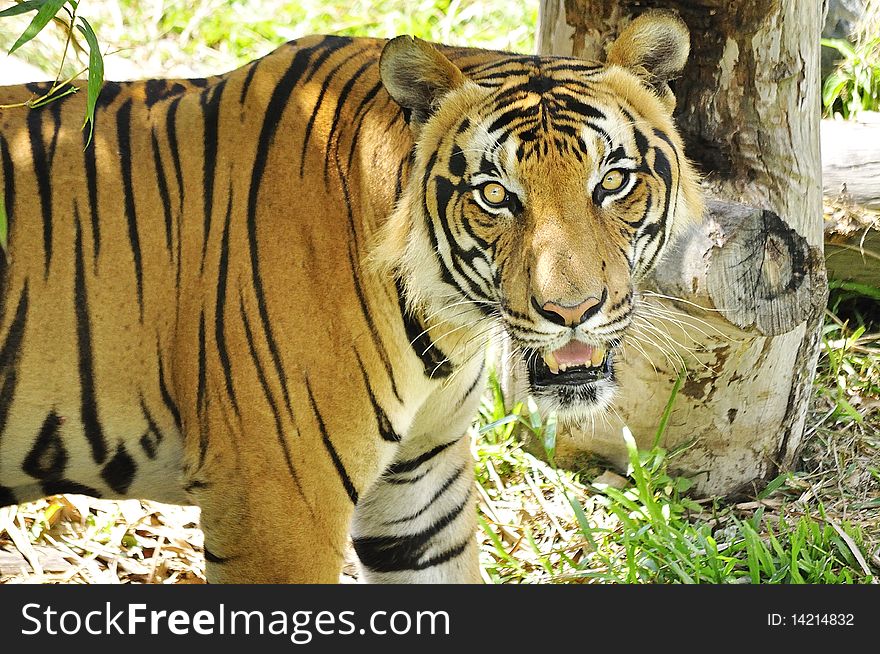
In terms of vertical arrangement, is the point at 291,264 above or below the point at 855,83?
below

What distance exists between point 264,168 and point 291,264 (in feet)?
0.81

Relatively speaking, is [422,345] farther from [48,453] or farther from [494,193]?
[48,453]

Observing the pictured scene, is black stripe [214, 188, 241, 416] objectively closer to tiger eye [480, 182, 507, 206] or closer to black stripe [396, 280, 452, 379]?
black stripe [396, 280, 452, 379]

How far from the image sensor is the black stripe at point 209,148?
8.54 ft

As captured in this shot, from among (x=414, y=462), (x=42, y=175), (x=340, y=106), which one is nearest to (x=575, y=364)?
(x=414, y=462)

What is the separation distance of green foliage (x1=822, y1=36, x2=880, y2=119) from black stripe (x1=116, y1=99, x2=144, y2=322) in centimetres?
339

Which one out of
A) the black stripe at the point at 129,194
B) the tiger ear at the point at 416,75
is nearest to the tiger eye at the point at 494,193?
the tiger ear at the point at 416,75

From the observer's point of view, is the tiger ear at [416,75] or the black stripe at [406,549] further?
the black stripe at [406,549]

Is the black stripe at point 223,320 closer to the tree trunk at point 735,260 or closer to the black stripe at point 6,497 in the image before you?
the black stripe at point 6,497

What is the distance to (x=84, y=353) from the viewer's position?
2.56 meters

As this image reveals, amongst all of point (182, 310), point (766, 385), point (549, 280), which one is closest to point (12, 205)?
point (182, 310)

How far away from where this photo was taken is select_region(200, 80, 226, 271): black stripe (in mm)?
2602

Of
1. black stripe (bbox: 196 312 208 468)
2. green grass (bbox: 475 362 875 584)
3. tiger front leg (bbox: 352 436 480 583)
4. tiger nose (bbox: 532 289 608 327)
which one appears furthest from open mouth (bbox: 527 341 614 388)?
green grass (bbox: 475 362 875 584)

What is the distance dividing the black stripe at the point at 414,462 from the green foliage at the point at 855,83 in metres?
2.84
